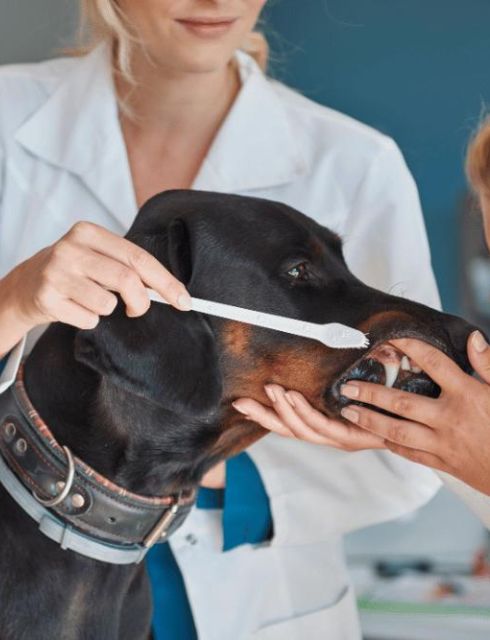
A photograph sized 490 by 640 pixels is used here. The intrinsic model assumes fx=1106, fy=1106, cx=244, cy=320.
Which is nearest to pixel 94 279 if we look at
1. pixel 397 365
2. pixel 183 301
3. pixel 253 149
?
pixel 183 301

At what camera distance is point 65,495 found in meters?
1.35

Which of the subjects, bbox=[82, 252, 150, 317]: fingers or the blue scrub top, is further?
the blue scrub top

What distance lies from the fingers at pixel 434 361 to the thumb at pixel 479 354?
0.02 metres

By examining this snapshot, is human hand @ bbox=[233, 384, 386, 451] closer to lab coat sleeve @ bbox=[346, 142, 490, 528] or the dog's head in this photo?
the dog's head

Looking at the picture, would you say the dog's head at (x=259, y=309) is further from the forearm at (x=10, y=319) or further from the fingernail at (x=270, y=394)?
the forearm at (x=10, y=319)

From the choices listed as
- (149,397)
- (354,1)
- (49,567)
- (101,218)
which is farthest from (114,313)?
(354,1)

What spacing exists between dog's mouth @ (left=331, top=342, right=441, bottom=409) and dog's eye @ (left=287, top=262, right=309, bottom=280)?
0.45ft

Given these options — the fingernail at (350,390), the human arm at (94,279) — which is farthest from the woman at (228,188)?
the human arm at (94,279)

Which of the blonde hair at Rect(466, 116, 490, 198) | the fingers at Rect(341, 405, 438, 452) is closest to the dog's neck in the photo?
the fingers at Rect(341, 405, 438, 452)

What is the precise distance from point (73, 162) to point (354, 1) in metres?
1.16

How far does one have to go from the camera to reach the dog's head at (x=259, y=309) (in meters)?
1.38

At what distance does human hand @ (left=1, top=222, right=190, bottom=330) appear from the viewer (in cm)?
125

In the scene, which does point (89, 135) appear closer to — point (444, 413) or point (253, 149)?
point (253, 149)

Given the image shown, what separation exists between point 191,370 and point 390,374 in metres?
0.30
